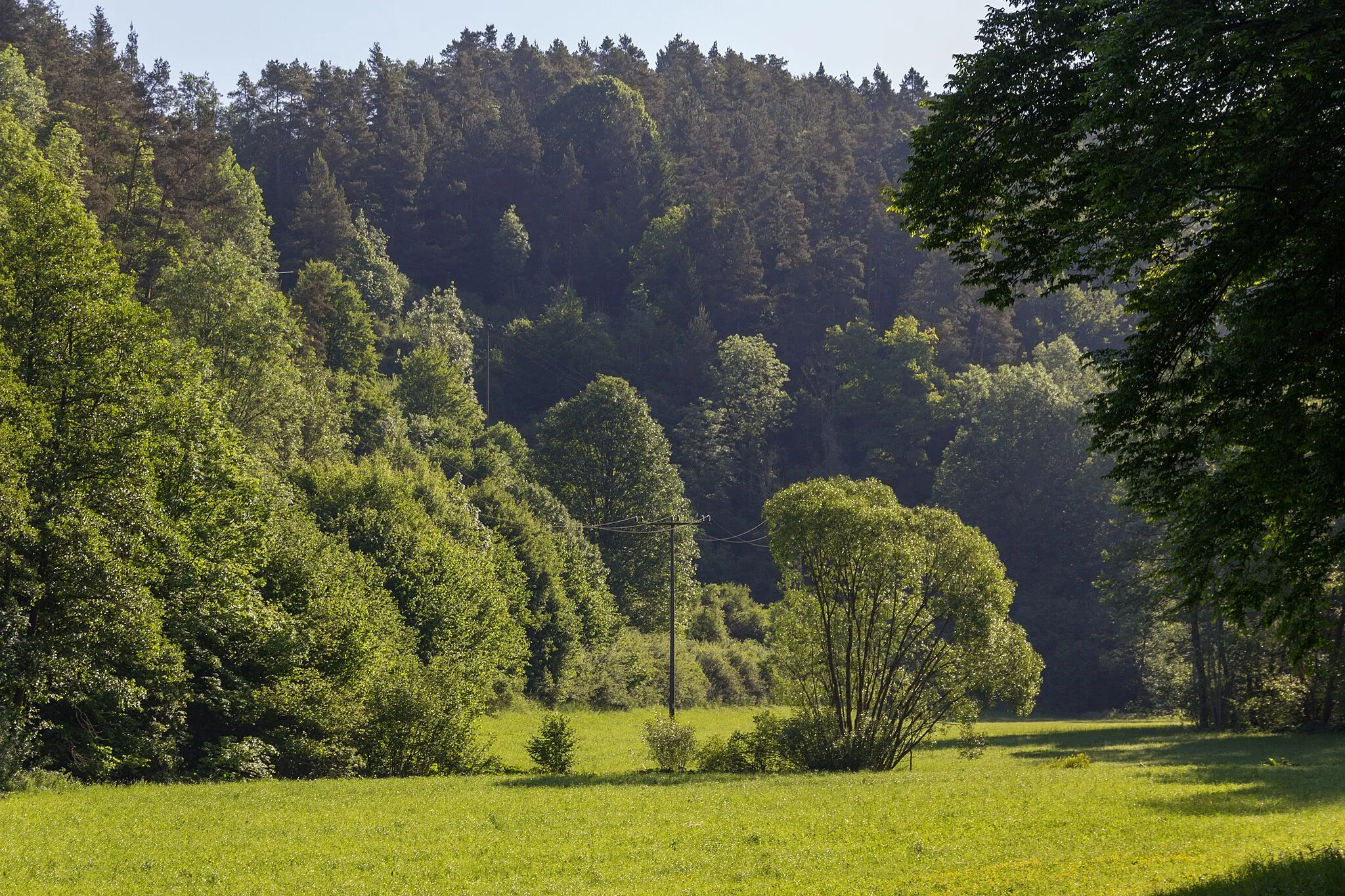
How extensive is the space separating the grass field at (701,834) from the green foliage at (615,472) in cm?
4935

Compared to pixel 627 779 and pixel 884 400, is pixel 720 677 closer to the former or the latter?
pixel 627 779

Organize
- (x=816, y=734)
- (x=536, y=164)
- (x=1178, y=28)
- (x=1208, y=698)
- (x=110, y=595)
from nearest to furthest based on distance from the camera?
(x=1178, y=28)
(x=110, y=595)
(x=816, y=734)
(x=1208, y=698)
(x=536, y=164)

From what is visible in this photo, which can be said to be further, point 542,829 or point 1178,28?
point 542,829

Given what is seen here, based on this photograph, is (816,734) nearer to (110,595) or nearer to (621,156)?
(110,595)

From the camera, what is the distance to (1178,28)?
40.0 feet

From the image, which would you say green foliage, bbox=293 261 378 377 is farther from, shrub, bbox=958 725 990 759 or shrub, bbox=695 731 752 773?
shrub, bbox=958 725 990 759

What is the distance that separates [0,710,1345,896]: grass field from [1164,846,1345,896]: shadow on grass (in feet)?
0.18

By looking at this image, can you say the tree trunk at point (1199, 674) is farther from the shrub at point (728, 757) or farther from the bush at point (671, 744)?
the bush at point (671, 744)

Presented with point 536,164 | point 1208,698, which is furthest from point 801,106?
point 1208,698

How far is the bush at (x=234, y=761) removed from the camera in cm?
3362

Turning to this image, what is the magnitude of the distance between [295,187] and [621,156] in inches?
1850

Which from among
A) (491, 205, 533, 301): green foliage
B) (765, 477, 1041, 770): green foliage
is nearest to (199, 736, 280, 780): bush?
(765, 477, 1041, 770): green foliage

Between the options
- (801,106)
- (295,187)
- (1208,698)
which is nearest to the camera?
(1208,698)

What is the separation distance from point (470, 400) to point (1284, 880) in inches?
3477
